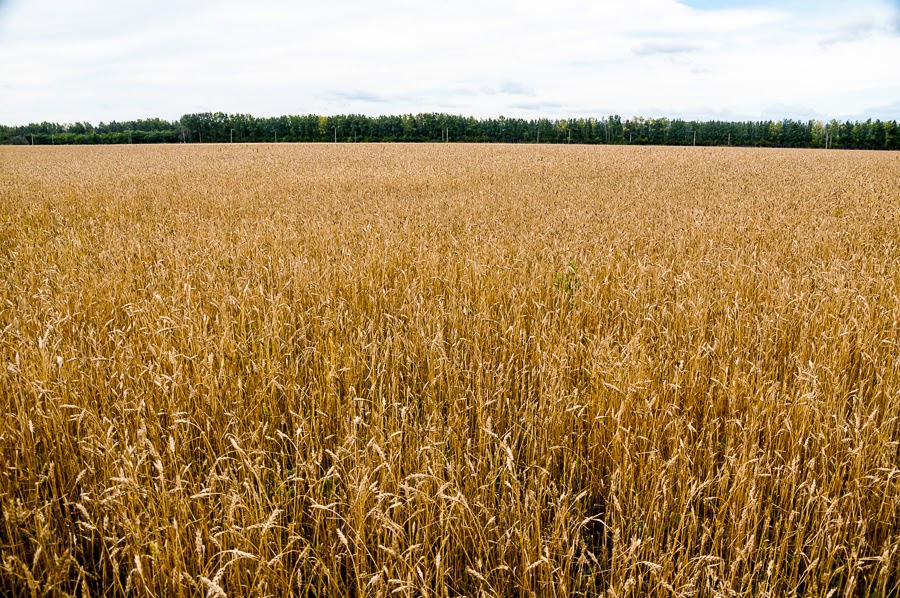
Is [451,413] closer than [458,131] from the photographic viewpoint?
Yes

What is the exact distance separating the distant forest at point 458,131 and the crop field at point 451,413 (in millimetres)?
100997

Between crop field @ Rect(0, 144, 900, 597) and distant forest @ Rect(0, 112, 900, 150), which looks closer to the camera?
crop field @ Rect(0, 144, 900, 597)

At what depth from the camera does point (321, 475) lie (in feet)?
7.97

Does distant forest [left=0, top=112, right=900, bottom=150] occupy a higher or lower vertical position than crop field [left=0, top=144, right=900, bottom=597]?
higher

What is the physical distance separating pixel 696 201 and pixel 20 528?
11.1 meters

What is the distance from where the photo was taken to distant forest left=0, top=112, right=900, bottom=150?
94750mm

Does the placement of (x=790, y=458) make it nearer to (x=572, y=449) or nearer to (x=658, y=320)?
(x=572, y=449)

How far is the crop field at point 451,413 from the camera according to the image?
6.11 feet

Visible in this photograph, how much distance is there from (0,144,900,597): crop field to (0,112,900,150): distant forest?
10100 cm

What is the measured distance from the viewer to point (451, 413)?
2658 millimetres

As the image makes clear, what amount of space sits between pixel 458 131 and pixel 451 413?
382ft

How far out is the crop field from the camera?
1.86m

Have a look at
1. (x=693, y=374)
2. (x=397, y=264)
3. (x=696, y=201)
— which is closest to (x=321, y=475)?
(x=693, y=374)

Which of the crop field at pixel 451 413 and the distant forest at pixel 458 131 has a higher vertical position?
the distant forest at pixel 458 131
